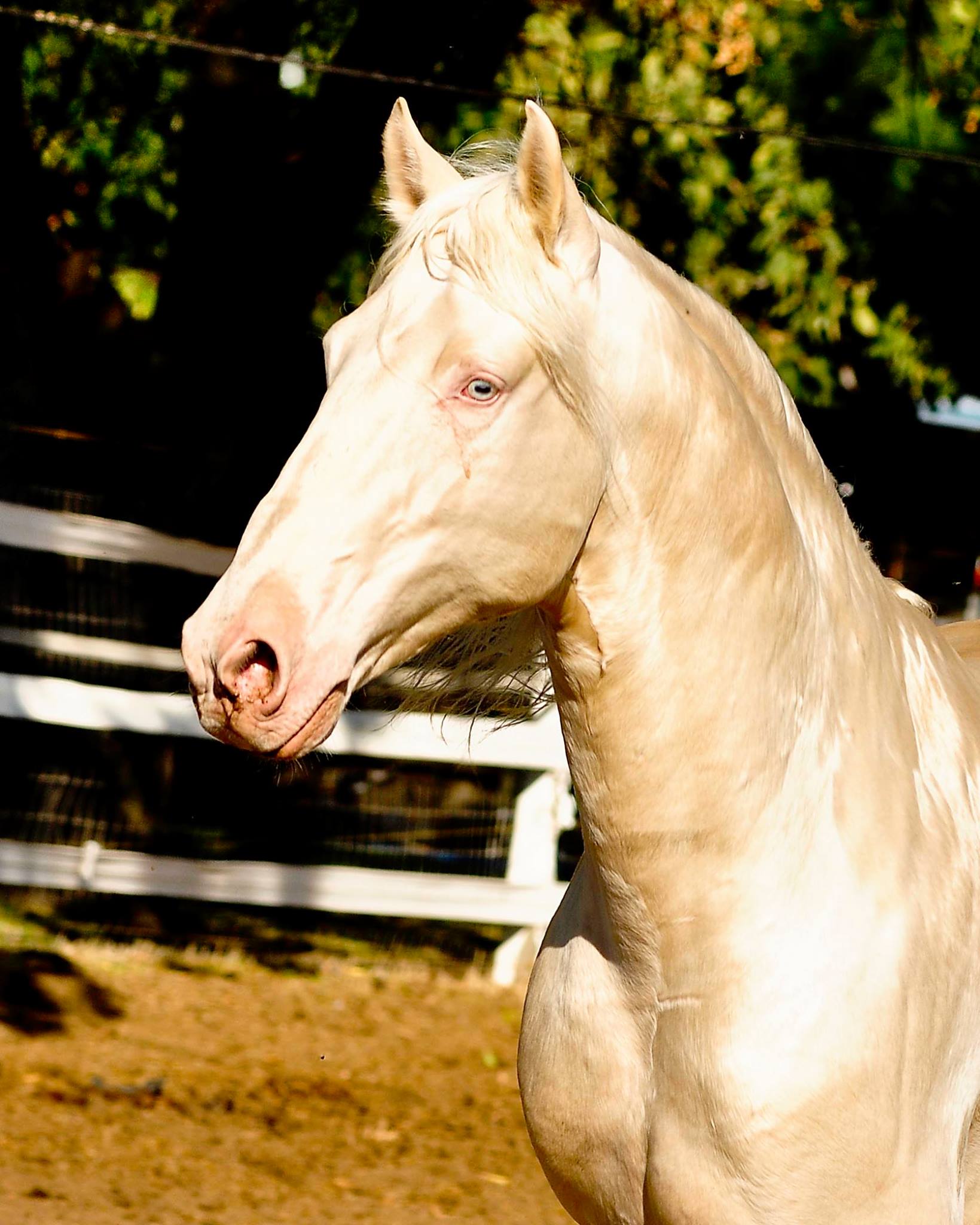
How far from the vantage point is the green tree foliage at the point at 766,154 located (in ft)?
20.3

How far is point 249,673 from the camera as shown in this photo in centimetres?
164

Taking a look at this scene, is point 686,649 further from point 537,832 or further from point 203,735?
point 537,832

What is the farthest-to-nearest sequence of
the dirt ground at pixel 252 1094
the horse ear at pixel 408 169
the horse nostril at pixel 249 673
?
the dirt ground at pixel 252 1094, the horse ear at pixel 408 169, the horse nostril at pixel 249 673

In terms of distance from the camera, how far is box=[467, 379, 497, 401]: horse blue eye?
1755 mm

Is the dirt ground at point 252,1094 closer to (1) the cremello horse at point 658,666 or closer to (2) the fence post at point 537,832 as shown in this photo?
(2) the fence post at point 537,832

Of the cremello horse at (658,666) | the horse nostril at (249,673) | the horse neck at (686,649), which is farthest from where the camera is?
the horse neck at (686,649)

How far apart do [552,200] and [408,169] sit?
1.29 feet

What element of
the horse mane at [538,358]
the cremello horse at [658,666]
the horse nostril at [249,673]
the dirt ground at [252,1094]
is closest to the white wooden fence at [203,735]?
the dirt ground at [252,1094]

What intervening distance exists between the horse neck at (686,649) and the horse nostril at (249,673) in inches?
17.8

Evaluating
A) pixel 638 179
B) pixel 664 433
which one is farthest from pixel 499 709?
pixel 638 179

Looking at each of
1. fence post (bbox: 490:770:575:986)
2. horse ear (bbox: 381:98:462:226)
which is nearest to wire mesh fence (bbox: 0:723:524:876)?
fence post (bbox: 490:770:575:986)

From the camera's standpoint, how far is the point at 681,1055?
1931mm

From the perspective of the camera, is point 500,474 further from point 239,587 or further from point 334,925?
point 334,925

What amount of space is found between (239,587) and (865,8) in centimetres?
506
